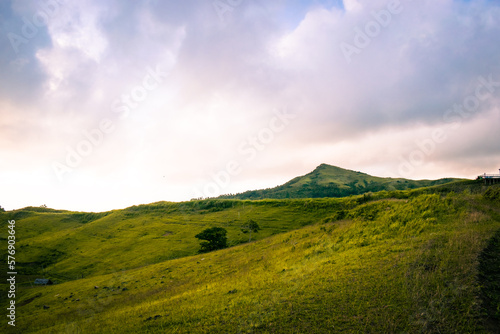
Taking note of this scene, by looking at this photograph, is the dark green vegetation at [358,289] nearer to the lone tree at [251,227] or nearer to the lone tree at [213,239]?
the lone tree at [213,239]

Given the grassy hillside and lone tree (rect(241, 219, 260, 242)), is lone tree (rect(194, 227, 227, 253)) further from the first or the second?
lone tree (rect(241, 219, 260, 242))

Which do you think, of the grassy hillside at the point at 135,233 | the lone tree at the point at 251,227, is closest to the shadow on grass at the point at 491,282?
the lone tree at the point at 251,227

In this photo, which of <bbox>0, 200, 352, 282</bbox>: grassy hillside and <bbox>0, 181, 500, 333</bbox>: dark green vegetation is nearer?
<bbox>0, 181, 500, 333</bbox>: dark green vegetation

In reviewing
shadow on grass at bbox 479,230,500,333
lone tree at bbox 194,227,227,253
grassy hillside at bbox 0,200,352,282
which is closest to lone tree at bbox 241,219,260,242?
grassy hillside at bbox 0,200,352,282

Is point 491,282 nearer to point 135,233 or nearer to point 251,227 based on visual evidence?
point 251,227

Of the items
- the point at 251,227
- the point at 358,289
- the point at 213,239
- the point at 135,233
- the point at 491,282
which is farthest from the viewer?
the point at 135,233

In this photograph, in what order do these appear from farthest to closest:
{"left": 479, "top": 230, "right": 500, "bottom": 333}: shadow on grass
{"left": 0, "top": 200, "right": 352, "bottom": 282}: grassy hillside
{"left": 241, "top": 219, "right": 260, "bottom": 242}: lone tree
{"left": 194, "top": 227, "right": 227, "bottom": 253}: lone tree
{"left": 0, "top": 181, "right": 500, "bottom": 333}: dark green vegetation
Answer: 1. {"left": 241, "top": 219, "right": 260, "bottom": 242}: lone tree
2. {"left": 0, "top": 200, "right": 352, "bottom": 282}: grassy hillside
3. {"left": 194, "top": 227, "right": 227, "bottom": 253}: lone tree
4. {"left": 0, "top": 181, "right": 500, "bottom": 333}: dark green vegetation
5. {"left": 479, "top": 230, "right": 500, "bottom": 333}: shadow on grass

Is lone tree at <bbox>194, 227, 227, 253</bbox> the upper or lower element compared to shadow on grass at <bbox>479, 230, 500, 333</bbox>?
lower

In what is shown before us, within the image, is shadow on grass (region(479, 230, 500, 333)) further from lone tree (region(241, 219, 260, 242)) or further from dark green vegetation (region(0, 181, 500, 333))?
lone tree (region(241, 219, 260, 242))

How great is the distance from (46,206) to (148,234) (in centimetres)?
14362

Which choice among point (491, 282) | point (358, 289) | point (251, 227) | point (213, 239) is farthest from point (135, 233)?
point (491, 282)

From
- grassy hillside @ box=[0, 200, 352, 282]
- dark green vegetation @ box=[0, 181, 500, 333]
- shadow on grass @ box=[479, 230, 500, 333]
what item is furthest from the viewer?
grassy hillside @ box=[0, 200, 352, 282]

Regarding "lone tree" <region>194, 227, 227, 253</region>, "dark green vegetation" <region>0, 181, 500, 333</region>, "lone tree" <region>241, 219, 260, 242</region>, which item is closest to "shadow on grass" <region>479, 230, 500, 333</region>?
"dark green vegetation" <region>0, 181, 500, 333</region>

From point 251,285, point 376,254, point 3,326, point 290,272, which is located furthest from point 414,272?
point 3,326
